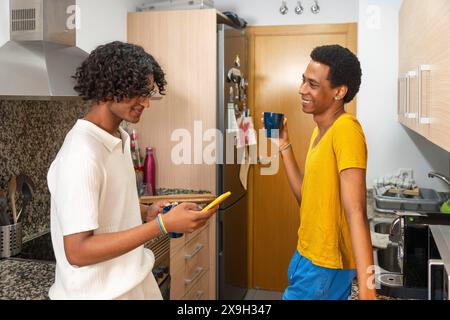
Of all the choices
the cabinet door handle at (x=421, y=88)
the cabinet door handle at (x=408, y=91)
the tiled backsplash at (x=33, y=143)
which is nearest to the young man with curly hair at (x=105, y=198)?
the cabinet door handle at (x=421, y=88)

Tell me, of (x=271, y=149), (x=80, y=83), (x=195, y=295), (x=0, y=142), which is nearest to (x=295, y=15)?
(x=271, y=149)

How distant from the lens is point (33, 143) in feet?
7.01

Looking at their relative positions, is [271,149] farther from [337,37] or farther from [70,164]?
[70,164]

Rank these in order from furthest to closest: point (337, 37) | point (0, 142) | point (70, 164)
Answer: point (337, 37), point (0, 142), point (70, 164)

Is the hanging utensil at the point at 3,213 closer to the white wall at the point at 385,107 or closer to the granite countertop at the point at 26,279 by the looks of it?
the granite countertop at the point at 26,279

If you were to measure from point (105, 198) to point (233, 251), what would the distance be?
2.13 m

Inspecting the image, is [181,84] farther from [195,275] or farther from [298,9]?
[195,275]

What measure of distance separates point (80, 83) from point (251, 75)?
7.97 ft

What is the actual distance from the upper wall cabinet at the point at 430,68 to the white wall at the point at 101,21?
152 centimetres

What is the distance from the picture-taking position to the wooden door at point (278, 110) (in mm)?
3504

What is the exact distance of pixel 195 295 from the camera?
2777 millimetres

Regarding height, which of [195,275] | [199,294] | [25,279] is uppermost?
[25,279]

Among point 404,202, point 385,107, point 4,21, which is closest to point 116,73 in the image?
point 4,21

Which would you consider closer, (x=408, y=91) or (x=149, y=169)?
(x=408, y=91)
